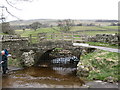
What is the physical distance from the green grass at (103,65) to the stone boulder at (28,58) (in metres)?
7.68

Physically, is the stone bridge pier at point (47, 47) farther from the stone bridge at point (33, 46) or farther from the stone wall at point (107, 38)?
the stone wall at point (107, 38)

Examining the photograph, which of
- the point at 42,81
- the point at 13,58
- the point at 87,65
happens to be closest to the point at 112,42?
the point at 87,65

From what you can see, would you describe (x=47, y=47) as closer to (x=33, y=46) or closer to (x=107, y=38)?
(x=33, y=46)

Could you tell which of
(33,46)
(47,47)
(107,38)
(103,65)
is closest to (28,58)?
(33,46)

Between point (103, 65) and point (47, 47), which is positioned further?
point (47, 47)

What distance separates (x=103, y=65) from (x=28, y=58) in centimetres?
954

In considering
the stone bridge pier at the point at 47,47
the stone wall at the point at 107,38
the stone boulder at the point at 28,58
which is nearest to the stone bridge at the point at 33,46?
the stone bridge pier at the point at 47,47

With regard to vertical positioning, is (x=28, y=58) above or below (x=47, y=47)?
below

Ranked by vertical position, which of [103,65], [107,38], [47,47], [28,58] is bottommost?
[28,58]

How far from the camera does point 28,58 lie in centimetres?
1983

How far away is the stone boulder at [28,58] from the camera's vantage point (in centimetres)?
1981

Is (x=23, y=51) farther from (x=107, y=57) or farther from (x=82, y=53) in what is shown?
(x=107, y=57)

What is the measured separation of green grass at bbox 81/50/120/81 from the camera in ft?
41.5

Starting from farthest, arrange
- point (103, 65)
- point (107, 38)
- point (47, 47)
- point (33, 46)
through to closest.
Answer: point (107, 38), point (33, 46), point (47, 47), point (103, 65)
